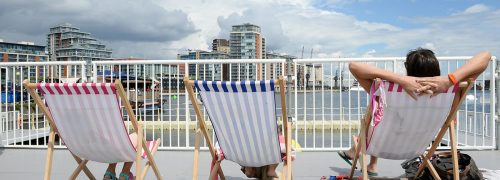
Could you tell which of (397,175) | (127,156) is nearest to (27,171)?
(127,156)

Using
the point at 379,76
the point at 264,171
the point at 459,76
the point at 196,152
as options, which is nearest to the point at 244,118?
the point at 196,152

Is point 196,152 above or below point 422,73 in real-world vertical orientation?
below

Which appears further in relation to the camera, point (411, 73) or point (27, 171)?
point (27, 171)

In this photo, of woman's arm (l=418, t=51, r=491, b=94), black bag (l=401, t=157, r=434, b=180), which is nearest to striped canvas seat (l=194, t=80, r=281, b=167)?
woman's arm (l=418, t=51, r=491, b=94)

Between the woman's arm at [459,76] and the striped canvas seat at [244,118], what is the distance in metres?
0.88

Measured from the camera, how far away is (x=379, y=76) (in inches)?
92.0

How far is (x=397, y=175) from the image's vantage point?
3510mm

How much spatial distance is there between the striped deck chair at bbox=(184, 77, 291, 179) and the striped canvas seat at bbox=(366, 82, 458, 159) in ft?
1.94

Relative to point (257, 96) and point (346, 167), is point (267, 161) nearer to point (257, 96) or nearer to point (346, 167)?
point (257, 96)

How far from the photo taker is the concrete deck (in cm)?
355

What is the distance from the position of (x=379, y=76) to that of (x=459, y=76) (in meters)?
0.45

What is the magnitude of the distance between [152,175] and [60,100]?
4.36ft

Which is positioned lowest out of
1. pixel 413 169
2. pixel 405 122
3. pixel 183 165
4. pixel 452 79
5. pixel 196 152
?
pixel 183 165

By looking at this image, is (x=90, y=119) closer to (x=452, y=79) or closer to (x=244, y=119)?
(x=244, y=119)
